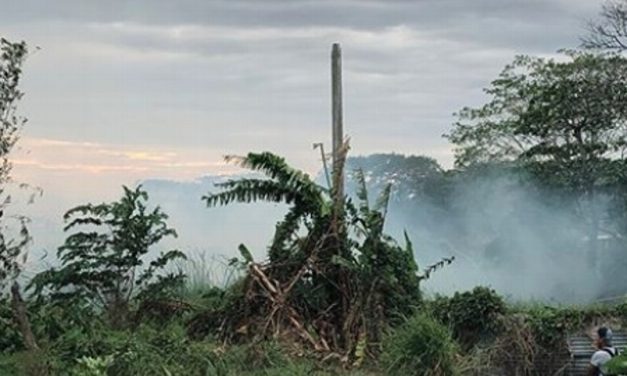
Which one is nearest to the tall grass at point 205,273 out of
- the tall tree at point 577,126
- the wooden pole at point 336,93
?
the wooden pole at point 336,93

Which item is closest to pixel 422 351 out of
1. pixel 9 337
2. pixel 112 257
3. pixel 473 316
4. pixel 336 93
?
pixel 473 316

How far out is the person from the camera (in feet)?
36.1

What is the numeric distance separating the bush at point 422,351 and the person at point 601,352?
4.69 feet

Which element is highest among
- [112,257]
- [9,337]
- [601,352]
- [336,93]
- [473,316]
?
[336,93]

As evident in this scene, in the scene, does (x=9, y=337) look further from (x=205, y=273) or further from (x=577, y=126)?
(x=577, y=126)

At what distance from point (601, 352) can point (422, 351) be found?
6.13 feet

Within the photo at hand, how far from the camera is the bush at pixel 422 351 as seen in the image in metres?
11.1

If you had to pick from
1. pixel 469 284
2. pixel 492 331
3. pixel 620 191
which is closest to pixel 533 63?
pixel 620 191

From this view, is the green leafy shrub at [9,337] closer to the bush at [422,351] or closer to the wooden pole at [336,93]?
the bush at [422,351]

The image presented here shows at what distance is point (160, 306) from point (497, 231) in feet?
41.8

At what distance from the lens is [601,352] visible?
11.2m

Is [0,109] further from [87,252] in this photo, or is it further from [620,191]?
[620,191]

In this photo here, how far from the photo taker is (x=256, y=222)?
1534 centimetres

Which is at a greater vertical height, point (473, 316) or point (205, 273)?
point (205, 273)
